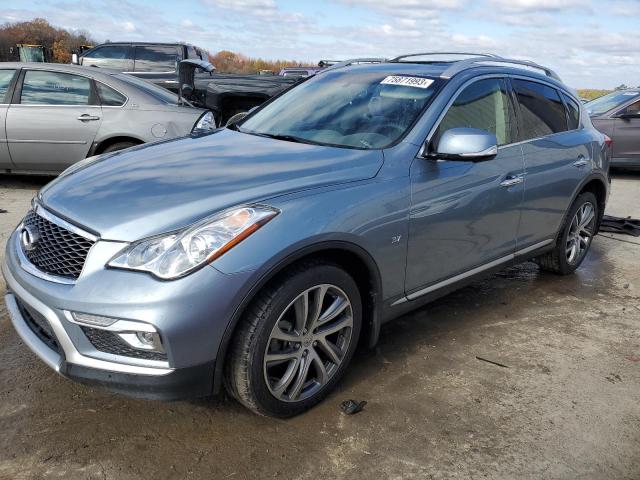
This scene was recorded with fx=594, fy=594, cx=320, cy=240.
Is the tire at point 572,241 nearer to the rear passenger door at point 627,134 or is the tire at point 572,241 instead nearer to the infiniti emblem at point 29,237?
the infiniti emblem at point 29,237

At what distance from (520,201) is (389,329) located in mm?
1211

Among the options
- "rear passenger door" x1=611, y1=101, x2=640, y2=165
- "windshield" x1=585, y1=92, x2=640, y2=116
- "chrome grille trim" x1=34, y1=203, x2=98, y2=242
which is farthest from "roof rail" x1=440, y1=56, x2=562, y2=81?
"windshield" x1=585, y1=92, x2=640, y2=116

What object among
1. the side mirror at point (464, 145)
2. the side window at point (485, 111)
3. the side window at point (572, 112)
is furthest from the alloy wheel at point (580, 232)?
the side mirror at point (464, 145)

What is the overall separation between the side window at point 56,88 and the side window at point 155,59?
6.49 metres

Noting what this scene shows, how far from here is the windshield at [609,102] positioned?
10.3m

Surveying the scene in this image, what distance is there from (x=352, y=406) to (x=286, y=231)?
100 centimetres

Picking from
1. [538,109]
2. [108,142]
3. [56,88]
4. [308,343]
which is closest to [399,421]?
[308,343]

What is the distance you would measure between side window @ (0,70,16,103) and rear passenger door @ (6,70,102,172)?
13 centimetres

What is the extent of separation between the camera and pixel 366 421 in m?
2.86

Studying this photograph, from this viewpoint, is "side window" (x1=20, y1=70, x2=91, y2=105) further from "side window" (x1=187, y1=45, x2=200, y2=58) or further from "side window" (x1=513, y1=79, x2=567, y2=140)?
"side window" (x1=187, y1=45, x2=200, y2=58)

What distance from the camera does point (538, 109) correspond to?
4.32 m

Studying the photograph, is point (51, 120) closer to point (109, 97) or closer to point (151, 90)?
point (109, 97)

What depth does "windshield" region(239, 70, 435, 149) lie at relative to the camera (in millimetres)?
3379

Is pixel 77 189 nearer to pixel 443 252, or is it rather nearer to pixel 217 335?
pixel 217 335
